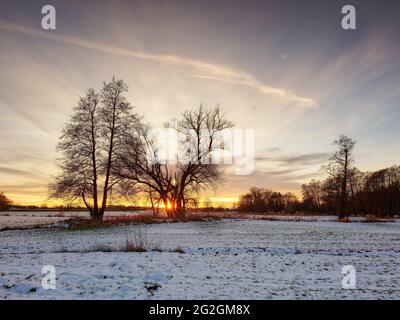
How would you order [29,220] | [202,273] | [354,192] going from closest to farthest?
[202,273]
[29,220]
[354,192]

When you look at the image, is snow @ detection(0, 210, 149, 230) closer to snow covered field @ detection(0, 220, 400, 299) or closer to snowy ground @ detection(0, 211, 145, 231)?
snowy ground @ detection(0, 211, 145, 231)

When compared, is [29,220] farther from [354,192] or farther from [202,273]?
[354,192]

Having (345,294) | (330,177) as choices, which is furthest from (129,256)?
(330,177)

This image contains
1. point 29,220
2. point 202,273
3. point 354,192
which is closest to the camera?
point 202,273

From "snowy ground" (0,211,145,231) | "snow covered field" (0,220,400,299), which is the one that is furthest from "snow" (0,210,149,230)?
"snow covered field" (0,220,400,299)

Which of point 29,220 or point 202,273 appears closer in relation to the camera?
point 202,273

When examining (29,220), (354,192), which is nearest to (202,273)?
(29,220)

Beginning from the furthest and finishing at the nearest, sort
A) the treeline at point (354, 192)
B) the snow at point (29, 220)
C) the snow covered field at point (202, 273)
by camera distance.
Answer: the treeline at point (354, 192)
the snow at point (29, 220)
the snow covered field at point (202, 273)

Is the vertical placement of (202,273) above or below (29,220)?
above

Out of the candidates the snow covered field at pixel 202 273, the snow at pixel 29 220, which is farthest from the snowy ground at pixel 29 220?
the snow covered field at pixel 202 273

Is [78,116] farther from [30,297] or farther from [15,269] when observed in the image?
[30,297]

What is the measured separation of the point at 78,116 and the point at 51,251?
20.6 meters

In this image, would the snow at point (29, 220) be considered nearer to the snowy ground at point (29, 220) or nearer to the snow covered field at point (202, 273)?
the snowy ground at point (29, 220)

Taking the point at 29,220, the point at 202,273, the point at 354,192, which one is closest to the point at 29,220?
the point at 29,220
